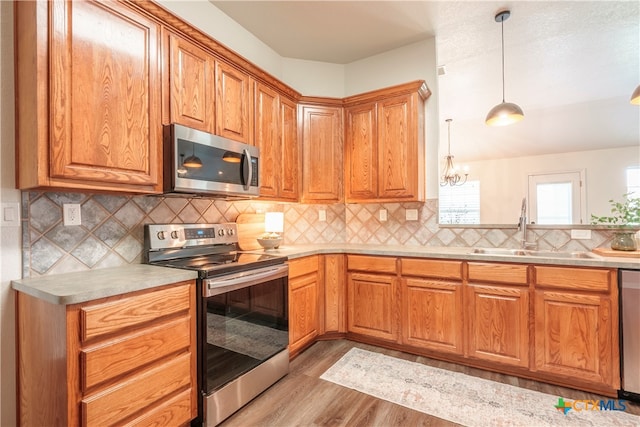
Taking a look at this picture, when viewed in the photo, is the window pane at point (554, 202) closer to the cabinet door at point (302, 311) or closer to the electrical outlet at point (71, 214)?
the cabinet door at point (302, 311)

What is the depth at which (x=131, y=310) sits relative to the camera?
1302 mm

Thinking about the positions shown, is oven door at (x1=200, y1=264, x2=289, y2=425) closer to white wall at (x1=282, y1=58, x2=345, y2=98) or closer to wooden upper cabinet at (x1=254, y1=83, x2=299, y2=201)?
wooden upper cabinet at (x1=254, y1=83, x2=299, y2=201)

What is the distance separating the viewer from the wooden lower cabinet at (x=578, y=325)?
6.11ft

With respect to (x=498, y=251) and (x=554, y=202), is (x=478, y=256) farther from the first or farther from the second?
(x=554, y=202)

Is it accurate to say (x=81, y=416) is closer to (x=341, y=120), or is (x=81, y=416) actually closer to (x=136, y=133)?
(x=136, y=133)

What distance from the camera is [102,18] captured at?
4.76ft

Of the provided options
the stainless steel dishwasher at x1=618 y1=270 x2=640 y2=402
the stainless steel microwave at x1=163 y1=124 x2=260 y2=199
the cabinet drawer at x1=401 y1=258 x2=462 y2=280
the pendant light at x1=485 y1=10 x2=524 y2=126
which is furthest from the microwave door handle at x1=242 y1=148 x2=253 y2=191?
the stainless steel dishwasher at x1=618 y1=270 x2=640 y2=402

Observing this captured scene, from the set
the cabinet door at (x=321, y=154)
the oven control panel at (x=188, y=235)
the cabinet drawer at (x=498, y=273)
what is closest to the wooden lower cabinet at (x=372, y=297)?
the cabinet drawer at (x=498, y=273)

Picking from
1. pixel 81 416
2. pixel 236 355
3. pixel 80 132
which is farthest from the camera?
pixel 236 355

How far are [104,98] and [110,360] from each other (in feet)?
3.99

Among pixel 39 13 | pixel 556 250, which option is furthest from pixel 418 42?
pixel 39 13

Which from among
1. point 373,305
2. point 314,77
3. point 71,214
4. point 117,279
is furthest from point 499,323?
point 314,77

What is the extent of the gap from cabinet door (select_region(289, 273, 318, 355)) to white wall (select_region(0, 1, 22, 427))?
154 centimetres

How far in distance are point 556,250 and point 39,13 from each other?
11.6ft
